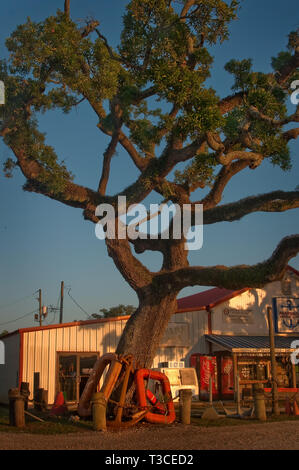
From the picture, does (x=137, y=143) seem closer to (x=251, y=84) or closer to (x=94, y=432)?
(x=251, y=84)

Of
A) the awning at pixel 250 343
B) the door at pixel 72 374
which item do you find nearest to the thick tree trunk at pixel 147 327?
the awning at pixel 250 343

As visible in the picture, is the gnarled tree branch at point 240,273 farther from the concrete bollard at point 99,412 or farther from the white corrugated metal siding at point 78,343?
the white corrugated metal siding at point 78,343

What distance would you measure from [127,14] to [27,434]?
1219 centimetres

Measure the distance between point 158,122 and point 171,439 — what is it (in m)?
9.58

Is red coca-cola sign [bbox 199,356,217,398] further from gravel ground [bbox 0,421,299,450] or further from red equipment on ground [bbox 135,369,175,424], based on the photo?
gravel ground [bbox 0,421,299,450]

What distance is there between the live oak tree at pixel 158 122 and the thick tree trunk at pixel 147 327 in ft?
0.10

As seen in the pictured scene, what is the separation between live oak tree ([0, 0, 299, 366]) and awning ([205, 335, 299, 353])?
680cm

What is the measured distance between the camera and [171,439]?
1145cm

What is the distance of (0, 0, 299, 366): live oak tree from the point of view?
15133 millimetres

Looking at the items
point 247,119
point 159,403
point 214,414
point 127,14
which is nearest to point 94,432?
point 159,403

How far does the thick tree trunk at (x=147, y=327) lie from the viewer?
52.1 feet

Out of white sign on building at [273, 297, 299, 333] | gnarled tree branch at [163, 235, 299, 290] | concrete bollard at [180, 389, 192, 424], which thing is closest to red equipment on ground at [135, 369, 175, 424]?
concrete bollard at [180, 389, 192, 424]

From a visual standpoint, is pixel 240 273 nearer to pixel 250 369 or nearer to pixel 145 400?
pixel 145 400

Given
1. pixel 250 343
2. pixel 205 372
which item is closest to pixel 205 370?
pixel 205 372
